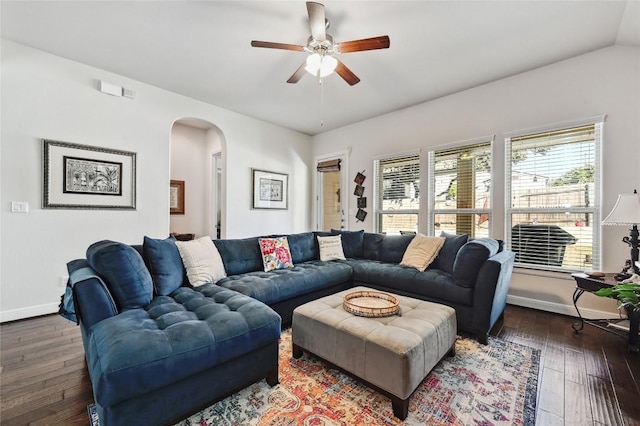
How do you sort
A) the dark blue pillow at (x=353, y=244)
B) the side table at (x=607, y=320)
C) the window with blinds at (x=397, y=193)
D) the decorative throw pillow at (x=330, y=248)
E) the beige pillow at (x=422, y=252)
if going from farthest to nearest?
the window with blinds at (x=397, y=193) → the dark blue pillow at (x=353, y=244) → the decorative throw pillow at (x=330, y=248) → the beige pillow at (x=422, y=252) → the side table at (x=607, y=320)

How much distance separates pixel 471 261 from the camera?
250 centimetres

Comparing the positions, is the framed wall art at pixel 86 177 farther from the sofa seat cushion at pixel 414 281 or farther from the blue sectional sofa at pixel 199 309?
the sofa seat cushion at pixel 414 281

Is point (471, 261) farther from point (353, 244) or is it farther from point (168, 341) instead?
point (168, 341)

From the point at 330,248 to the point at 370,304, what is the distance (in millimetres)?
A: 1737

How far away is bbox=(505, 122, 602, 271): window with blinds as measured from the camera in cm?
296

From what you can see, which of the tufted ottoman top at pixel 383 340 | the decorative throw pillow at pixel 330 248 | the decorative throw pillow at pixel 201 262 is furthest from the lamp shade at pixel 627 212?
the decorative throw pillow at pixel 201 262

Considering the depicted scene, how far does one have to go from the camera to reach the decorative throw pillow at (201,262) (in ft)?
7.95

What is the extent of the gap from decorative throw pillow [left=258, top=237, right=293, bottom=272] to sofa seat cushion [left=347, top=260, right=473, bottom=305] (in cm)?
88

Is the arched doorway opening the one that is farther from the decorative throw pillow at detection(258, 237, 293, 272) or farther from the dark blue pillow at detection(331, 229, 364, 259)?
the dark blue pillow at detection(331, 229, 364, 259)

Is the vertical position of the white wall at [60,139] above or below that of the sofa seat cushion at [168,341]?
above

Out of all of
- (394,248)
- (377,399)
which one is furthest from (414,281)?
(377,399)

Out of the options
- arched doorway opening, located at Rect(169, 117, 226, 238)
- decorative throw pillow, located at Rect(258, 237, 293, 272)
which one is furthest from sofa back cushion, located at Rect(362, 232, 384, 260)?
arched doorway opening, located at Rect(169, 117, 226, 238)

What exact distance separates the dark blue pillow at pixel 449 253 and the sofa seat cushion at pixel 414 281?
0.31ft

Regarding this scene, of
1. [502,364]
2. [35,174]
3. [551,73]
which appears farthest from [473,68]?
[35,174]
